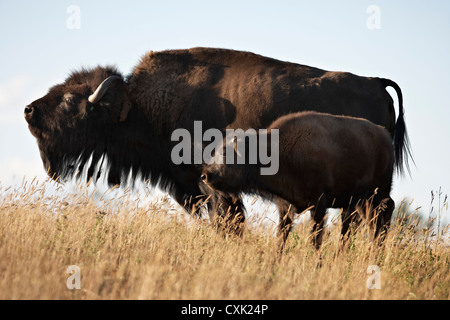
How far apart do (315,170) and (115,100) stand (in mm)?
3195

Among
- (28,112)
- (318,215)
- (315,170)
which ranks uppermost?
(28,112)

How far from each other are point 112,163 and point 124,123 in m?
0.63

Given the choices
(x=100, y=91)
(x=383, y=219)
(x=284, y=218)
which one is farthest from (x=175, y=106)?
(x=383, y=219)

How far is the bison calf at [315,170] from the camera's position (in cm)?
616

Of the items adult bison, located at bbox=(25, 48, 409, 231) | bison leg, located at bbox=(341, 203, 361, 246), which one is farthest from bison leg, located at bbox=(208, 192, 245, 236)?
bison leg, located at bbox=(341, 203, 361, 246)

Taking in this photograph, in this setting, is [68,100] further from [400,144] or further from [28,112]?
[400,144]

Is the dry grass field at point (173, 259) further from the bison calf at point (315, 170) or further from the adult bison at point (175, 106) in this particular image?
the adult bison at point (175, 106)

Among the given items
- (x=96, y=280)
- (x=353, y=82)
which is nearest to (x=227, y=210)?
(x=353, y=82)

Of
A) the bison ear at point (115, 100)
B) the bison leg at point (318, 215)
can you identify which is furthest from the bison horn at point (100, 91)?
the bison leg at point (318, 215)

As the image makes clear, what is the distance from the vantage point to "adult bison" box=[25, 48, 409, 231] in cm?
760

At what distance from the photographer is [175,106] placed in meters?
7.93

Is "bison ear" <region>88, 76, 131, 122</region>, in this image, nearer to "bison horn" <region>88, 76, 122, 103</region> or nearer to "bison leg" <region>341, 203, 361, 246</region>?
"bison horn" <region>88, 76, 122, 103</region>

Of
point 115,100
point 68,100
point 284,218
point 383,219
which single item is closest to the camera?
point 284,218

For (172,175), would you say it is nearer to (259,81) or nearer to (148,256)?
(259,81)
